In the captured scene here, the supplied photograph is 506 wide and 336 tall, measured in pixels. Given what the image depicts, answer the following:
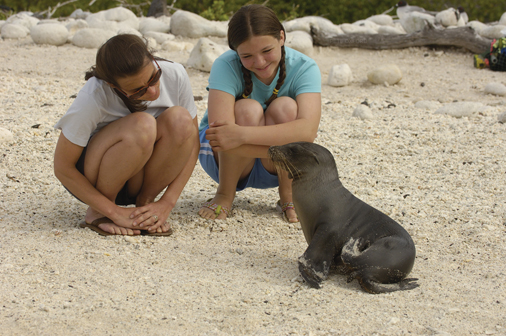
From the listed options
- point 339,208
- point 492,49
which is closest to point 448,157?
point 339,208

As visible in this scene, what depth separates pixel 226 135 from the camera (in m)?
3.42

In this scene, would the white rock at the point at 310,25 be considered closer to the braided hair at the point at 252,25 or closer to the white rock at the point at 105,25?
the white rock at the point at 105,25

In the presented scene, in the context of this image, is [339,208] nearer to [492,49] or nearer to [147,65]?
[147,65]

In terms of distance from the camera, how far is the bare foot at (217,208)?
380 centimetres

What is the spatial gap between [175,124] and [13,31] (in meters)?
7.94

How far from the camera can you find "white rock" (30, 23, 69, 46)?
30.1 feet

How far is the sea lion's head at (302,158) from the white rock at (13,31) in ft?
28.0

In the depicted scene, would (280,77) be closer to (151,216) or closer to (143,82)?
(143,82)

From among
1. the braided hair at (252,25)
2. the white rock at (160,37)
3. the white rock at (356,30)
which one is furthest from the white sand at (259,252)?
the white rock at (356,30)

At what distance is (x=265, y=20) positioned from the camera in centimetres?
335

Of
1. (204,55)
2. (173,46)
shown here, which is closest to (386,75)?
(204,55)

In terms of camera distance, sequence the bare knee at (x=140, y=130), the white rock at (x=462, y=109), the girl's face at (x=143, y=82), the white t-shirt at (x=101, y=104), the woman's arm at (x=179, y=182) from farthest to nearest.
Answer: the white rock at (x=462, y=109) → the woman's arm at (x=179, y=182) → the bare knee at (x=140, y=130) → the white t-shirt at (x=101, y=104) → the girl's face at (x=143, y=82)

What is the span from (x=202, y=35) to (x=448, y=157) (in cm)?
706

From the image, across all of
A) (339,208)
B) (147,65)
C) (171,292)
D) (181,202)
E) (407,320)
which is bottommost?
(181,202)
